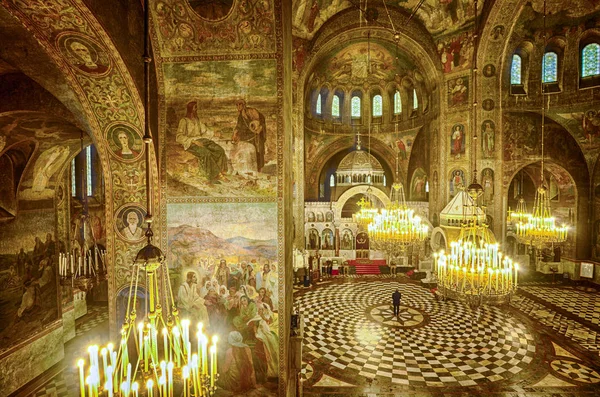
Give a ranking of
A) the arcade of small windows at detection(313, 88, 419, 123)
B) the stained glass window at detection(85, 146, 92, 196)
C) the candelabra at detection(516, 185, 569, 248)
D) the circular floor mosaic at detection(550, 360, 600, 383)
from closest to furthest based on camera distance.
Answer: the circular floor mosaic at detection(550, 360, 600, 383)
the candelabra at detection(516, 185, 569, 248)
the stained glass window at detection(85, 146, 92, 196)
the arcade of small windows at detection(313, 88, 419, 123)

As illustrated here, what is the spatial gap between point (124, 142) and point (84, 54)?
1.62 meters

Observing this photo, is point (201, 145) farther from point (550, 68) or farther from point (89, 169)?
point (550, 68)

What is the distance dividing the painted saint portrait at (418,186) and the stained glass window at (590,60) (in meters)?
9.05

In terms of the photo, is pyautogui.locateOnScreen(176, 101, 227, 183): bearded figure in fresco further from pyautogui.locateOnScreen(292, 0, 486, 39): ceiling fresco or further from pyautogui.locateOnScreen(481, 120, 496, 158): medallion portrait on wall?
pyautogui.locateOnScreen(481, 120, 496, 158): medallion portrait on wall

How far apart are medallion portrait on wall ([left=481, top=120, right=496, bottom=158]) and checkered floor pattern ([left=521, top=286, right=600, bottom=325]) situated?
709 cm

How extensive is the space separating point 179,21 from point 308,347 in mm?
9510

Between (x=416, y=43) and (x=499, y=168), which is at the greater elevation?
(x=416, y=43)

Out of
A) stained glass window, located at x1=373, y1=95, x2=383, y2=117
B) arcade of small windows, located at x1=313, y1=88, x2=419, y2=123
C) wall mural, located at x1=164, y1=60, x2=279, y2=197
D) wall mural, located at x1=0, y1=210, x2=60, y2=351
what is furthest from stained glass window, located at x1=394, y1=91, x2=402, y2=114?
wall mural, located at x1=0, y1=210, x2=60, y2=351

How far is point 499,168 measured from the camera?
49.0 feet

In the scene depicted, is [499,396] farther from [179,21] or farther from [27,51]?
[27,51]

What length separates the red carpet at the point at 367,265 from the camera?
19.0 metres

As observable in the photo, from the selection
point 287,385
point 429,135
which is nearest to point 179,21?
point 287,385

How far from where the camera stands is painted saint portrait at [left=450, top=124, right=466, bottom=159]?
15.3m

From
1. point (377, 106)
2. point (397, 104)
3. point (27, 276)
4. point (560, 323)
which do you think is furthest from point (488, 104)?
point (27, 276)
